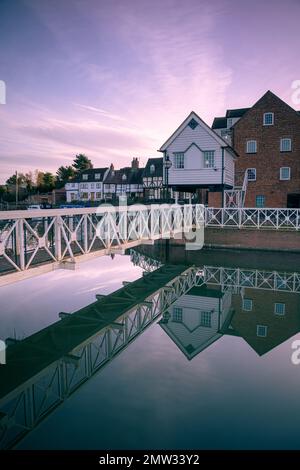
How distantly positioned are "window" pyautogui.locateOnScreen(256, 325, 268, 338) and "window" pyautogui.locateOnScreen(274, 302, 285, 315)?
177cm

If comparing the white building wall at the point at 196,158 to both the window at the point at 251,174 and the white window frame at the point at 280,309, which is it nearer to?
the window at the point at 251,174

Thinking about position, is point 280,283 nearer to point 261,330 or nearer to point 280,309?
point 280,309

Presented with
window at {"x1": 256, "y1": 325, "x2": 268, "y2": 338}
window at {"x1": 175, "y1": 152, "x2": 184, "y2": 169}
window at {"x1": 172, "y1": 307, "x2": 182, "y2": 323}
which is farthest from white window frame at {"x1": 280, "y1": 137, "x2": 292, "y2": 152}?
window at {"x1": 256, "y1": 325, "x2": 268, "y2": 338}

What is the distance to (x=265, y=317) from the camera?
39.1 ft

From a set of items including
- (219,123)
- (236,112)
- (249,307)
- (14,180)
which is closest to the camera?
(249,307)

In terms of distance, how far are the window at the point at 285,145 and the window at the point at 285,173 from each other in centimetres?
161

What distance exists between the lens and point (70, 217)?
37.9ft

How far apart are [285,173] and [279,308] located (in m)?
19.5

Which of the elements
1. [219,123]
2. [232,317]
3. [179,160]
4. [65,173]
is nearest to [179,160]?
[179,160]

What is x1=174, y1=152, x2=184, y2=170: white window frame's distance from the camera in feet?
79.0

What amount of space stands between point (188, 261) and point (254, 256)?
454 cm

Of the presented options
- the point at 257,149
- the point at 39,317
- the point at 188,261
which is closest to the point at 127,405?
the point at 39,317

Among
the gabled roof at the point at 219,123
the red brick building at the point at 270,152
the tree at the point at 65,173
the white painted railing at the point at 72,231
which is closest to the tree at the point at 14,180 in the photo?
the tree at the point at 65,173
